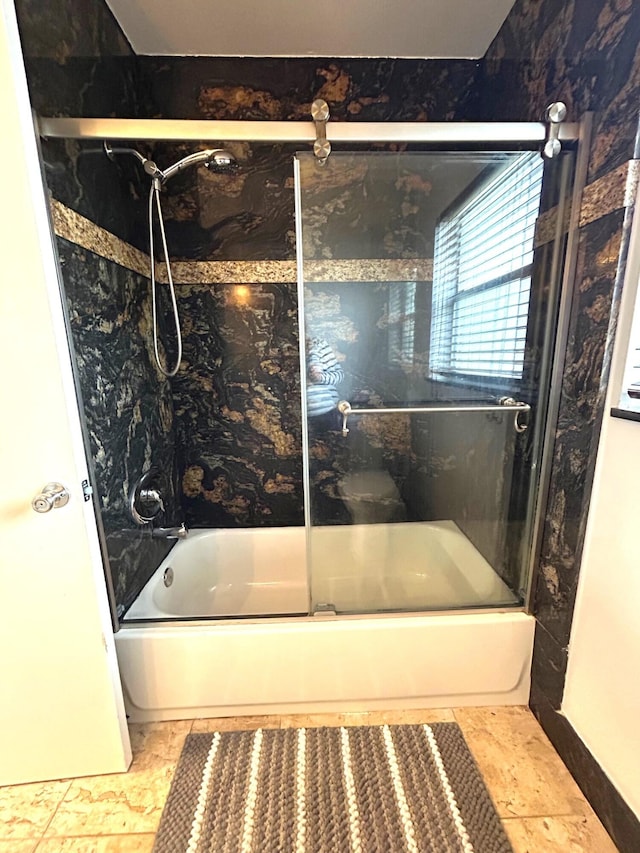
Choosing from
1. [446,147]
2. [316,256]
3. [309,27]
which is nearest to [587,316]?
[446,147]

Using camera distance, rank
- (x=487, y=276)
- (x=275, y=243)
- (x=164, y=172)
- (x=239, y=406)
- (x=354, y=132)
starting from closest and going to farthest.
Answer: (x=354, y=132)
(x=164, y=172)
(x=487, y=276)
(x=275, y=243)
(x=239, y=406)

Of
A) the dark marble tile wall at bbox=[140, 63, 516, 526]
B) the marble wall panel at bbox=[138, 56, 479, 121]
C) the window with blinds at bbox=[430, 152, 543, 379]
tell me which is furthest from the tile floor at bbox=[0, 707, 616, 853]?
the marble wall panel at bbox=[138, 56, 479, 121]

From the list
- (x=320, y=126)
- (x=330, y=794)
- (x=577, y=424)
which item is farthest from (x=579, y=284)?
(x=330, y=794)

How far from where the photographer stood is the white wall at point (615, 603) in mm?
1007

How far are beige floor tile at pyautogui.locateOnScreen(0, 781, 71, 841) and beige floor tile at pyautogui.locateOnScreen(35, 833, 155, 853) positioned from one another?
0.20 feet

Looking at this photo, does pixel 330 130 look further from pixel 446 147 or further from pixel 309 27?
pixel 309 27

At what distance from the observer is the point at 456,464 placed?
1.90m

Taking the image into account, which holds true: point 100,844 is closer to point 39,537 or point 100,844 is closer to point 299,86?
point 39,537

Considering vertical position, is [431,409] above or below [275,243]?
below

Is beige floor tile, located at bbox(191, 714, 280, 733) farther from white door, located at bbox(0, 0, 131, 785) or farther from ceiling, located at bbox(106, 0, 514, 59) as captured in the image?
ceiling, located at bbox(106, 0, 514, 59)

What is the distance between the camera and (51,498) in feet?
3.34

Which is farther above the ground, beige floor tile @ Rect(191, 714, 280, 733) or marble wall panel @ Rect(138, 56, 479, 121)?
marble wall panel @ Rect(138, 56, 479, 121)

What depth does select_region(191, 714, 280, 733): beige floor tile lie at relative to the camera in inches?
54.4

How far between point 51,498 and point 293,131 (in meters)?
1.25
